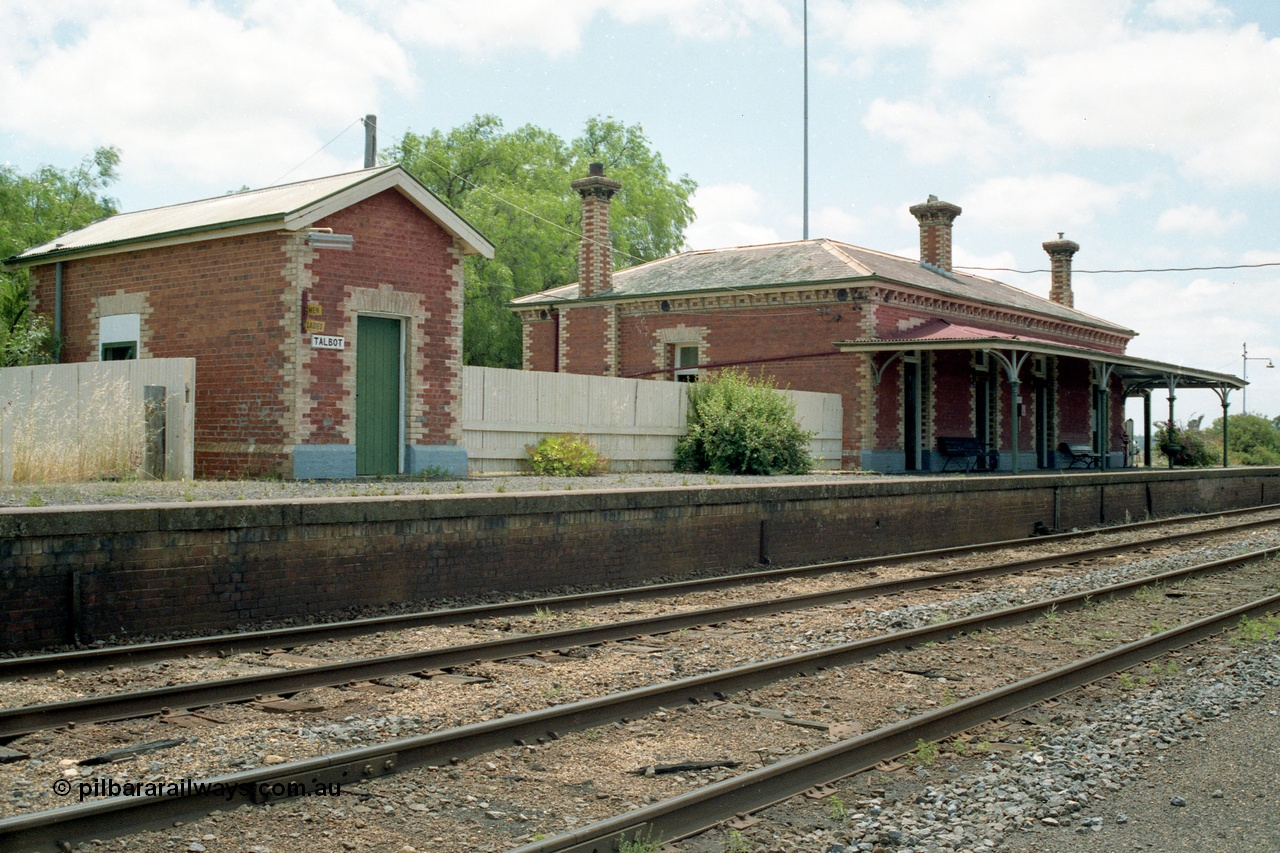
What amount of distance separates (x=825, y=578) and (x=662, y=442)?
357 inches

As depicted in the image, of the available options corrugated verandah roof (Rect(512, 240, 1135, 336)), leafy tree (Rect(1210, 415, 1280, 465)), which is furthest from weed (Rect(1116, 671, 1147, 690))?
leafy tree (Rect(1210, 415, 1280, 465))

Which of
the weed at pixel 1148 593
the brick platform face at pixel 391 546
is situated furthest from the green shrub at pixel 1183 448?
the weed at pixel 1148 593

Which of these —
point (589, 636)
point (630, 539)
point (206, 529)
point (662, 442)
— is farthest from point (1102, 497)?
point (206, 529)

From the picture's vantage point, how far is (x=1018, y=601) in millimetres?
10867

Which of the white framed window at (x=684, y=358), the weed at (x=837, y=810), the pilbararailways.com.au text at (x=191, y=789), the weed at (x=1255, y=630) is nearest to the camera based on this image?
the pilbararailways.com.au text at (x=191, y=789)

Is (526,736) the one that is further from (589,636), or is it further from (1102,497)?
(1102,497)

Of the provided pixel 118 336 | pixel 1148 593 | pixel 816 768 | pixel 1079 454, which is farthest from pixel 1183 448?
pixel 816 768

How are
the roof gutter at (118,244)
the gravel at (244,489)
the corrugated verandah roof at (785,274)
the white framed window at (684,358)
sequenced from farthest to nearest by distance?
the white framed window at (684,358), the corrugated verandah roof at (785,274), the roof gutter at (118,244), the gravel at (244,489)

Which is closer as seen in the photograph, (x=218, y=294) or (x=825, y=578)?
(x=825, y=578)

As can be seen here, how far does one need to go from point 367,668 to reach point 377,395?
9.59 m

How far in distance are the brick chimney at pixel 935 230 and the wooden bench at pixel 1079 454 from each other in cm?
615

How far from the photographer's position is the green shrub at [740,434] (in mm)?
20766

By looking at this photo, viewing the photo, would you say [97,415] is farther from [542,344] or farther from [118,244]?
[542,344]

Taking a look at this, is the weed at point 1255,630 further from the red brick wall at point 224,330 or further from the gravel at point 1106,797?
the red brick wall at point 224,330
